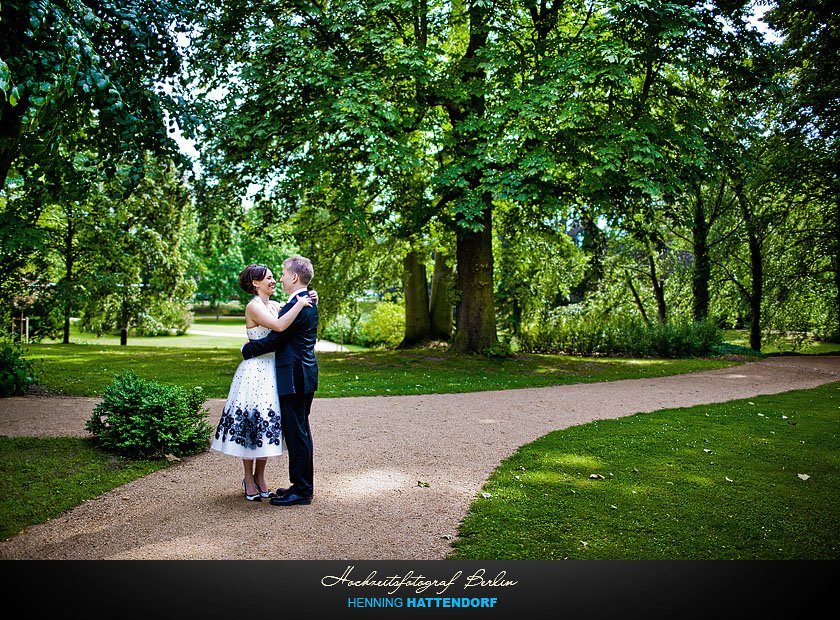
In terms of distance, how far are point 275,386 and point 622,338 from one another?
1574cm

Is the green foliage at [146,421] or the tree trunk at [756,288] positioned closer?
the green foliage at [146,421]

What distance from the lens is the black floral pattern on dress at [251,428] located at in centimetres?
456

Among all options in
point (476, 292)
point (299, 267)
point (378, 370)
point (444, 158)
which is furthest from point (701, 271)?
point (299, 267)

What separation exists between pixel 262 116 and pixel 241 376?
29.3 ft

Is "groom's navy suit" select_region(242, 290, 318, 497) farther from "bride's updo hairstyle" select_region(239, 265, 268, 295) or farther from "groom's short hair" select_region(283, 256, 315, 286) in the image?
"bride's updo hairstyle" select_region(239, 265, 268, 295)

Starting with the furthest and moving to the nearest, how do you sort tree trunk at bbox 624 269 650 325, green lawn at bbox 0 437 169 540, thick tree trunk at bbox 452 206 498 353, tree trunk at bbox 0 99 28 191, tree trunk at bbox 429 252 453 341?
1. tree trunk at bbox 624 269 650 325
2. tree trunk at bbox 429 252 453 341
3. thick tree trunk at bbox 452 206 498 353
4. tree trunk at bbox 0 99 28 191
5. green lawn at bbox 0 437 169 540

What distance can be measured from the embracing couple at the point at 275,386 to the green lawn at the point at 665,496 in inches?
62.0

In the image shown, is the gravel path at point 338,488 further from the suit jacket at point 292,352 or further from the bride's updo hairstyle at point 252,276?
the bride's updo hairstyle at point 252,276

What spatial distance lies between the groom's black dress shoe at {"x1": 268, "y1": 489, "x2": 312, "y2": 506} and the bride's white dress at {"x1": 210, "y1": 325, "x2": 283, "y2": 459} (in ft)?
1.33

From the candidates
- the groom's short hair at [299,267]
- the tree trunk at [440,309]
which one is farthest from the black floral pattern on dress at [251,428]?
the tree trunk at [440,309]

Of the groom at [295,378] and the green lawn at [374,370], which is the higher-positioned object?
the groom at [295,378]

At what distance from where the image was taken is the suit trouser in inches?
182

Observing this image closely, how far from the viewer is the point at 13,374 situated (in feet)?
29.0

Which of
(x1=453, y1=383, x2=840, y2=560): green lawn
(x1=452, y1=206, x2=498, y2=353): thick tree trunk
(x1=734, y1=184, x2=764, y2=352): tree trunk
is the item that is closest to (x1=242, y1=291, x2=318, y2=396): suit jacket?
(x1=453, y1=383, x2=840, y2=560): green lawn
